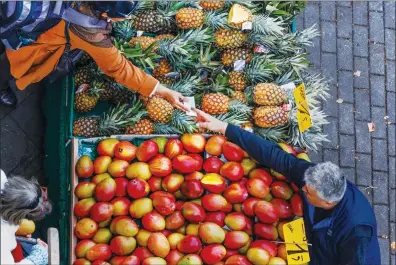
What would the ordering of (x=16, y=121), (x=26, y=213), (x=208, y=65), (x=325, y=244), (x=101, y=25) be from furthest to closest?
1. (x=16, y=121)
2. (x=208, y=65)
3. (x=325, y=244)
4. (x=101, y=25)
5. (x=26, y=213)

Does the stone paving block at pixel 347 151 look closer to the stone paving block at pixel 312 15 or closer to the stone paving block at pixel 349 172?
the stone paving block at pixel 349 172

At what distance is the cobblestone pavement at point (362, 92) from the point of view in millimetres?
6137

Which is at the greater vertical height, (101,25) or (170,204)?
(101,25)

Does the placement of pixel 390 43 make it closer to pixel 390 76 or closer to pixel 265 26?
pixel 390 76

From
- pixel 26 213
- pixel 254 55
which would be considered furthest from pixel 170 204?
pixel 254 55

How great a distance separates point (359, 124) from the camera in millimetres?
6352

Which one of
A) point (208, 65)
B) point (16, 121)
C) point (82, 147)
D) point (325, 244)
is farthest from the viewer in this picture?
point (16, 121)

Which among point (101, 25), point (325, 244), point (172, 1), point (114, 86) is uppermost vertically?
point (101, 25)

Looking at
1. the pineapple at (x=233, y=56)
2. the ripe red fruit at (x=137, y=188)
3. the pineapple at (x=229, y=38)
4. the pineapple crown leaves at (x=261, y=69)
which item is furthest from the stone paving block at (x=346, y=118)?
the ripe red fruit at (x=137, y=188)

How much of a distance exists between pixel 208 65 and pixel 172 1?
66 centimetres

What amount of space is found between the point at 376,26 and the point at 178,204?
361cm

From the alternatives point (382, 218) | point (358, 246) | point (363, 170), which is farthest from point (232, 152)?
point (382, 218)

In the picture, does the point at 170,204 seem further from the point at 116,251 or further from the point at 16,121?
the point at 16,121

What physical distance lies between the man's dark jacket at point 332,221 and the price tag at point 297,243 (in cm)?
5
